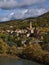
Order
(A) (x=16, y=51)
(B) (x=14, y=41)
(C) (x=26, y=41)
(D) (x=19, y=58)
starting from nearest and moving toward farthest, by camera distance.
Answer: (D) (x=19, y=58) → (A) (x=16, y=51) → (B) (x=14, y=41) → (C) (x=26, y=41)

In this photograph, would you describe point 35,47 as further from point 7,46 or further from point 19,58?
point 7,46

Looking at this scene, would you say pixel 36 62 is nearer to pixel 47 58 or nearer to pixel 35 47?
pixel 47 58

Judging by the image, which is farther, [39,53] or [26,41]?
[26,41]

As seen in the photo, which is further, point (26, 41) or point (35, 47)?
point (26, 41)

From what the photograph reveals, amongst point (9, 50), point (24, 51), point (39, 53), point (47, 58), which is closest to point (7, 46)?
point (9, 50)

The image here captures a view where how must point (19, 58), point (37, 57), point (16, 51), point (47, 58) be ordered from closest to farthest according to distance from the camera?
point (47, 58)
point (37, 57)
point (19, 58)
point (16, 51)

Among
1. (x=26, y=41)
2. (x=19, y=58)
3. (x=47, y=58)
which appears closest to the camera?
(x=47, y=58)

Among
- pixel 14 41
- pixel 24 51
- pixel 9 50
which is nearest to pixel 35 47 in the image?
pixel 24 51

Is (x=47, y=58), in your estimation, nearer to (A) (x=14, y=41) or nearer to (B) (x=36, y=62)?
(B) (x=36, y=62)

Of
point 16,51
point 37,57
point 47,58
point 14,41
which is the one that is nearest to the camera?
point 47,58
